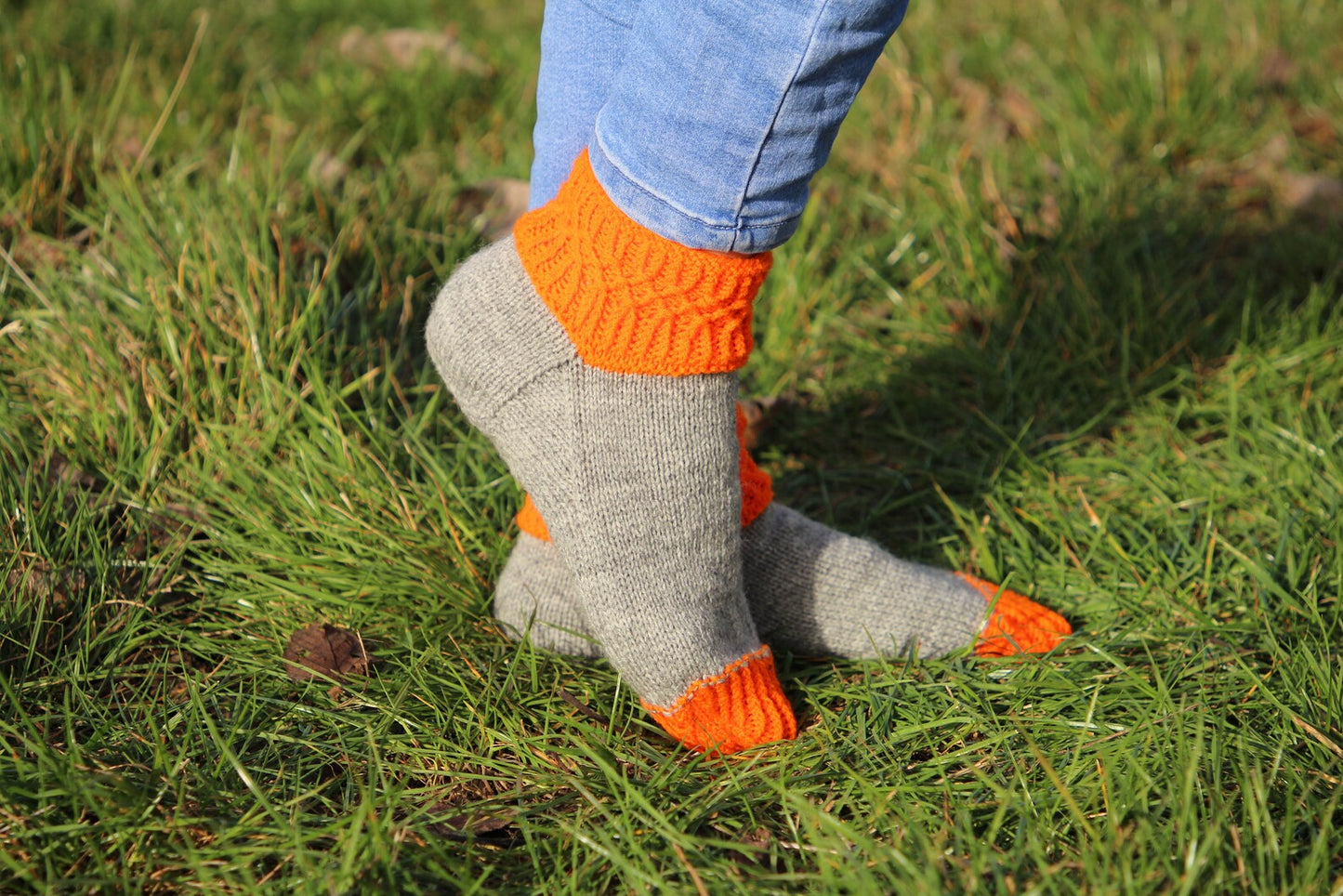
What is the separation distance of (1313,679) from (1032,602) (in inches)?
11.9

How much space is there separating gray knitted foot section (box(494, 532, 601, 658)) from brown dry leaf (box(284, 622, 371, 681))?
0.56 feet

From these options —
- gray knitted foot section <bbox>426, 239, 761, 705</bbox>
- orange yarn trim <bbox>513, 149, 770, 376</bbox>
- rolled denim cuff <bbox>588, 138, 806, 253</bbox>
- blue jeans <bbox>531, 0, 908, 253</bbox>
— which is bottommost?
gray knitted foot section <bbox>426, 239, 761, 705</bbox>

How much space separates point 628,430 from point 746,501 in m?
0.25

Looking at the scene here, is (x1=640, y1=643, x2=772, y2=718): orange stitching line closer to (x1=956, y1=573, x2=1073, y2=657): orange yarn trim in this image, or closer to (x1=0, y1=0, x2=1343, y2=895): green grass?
(x1=0, y1=0, x2=1343, y2=895): green grass

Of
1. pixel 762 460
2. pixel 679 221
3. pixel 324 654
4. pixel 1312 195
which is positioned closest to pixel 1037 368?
pixel 762 460

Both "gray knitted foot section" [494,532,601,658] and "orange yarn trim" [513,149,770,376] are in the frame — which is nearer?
"orange yarn trim" [513,149,770,376]

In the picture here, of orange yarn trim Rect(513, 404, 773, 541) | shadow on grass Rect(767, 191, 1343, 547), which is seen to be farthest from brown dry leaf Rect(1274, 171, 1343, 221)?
orange yarn trim Rect(513, 404, 773, 541)

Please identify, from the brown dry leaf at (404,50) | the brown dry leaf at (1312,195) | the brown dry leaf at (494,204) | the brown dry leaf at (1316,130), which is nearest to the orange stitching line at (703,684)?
the brown dry leaf at (494,204)

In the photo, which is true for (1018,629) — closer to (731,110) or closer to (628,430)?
(628,430)

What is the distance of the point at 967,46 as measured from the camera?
276cm

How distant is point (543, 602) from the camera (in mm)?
1265

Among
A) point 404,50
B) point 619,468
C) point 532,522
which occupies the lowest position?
point 404,50

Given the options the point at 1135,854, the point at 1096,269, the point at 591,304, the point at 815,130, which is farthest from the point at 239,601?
the point at 1096,269

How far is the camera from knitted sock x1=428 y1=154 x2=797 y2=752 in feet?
3.44
